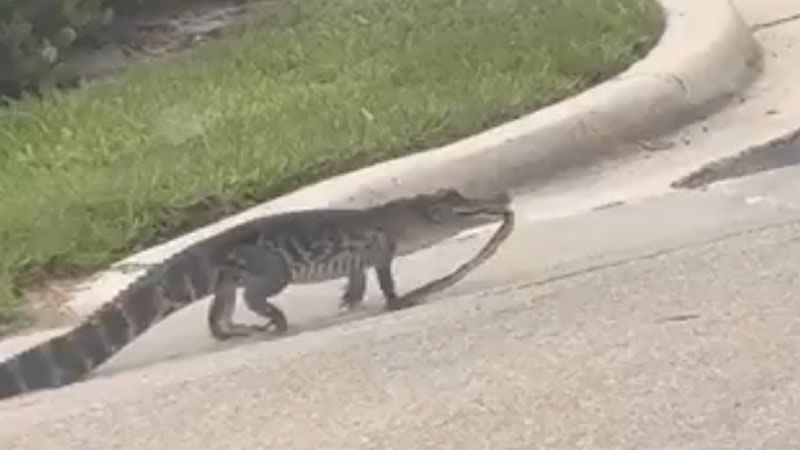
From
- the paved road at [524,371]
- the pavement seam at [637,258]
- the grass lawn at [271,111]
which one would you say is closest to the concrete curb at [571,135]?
the grass lawn at [271,111]

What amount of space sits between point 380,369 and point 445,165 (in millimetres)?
1980

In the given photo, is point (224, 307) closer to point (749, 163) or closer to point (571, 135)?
point (571, 135)

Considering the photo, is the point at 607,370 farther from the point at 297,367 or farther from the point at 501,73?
the point at 501,73

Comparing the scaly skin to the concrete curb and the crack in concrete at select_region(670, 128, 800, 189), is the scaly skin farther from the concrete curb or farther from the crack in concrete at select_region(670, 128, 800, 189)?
the crack in concrete at select_region(670, 128, 800, 189)

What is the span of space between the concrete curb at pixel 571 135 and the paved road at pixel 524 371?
569mm

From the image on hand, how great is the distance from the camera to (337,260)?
269 inches

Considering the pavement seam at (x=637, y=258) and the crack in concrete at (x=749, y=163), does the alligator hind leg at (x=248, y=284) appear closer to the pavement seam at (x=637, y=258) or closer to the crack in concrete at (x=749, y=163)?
the pavement seam at (x=637, y=258)

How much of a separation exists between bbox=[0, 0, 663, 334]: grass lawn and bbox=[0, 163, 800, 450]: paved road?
808 millimetres

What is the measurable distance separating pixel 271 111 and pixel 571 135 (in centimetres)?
118

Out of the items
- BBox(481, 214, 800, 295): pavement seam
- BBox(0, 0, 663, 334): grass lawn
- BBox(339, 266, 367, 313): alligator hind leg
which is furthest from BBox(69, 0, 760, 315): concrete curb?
BBox(481, 214, 800, 295): pavement seam

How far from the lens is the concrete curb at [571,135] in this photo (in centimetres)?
781

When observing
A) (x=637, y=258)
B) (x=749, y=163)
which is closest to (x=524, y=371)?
(x=637, y=258)

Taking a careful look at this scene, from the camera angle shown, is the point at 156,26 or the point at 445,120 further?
the point at 156,26

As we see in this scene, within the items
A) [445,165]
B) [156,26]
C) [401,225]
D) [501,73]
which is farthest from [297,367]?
[156,26]
